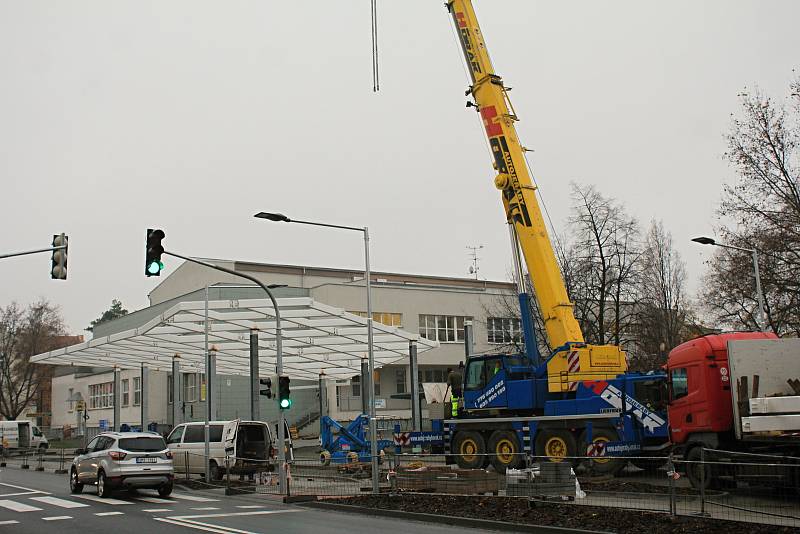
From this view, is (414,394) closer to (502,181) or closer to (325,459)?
(325,459)

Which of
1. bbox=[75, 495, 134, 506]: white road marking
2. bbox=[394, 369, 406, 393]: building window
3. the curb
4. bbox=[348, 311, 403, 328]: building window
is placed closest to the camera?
the curb

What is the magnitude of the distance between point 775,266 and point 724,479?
75.7ft

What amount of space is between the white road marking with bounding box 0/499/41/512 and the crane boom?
13348 mm

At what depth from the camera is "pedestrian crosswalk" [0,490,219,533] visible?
1731 centimetres

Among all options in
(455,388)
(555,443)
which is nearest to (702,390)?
(555,443)

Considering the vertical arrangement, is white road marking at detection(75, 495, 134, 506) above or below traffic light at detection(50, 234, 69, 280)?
below

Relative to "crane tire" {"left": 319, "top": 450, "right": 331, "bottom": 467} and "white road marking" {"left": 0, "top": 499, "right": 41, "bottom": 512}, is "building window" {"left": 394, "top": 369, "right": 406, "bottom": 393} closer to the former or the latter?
"crane tire" {"left": 319, "top": 450, "right": 331, "bottom": 467}

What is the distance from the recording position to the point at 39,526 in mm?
15320

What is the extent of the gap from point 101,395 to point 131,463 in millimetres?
52487

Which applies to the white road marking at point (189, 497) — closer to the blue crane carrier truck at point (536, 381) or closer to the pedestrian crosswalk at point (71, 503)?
the pedestrian crosswalk at point (71, 503)

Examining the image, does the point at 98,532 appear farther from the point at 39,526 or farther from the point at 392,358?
the point at 392,358

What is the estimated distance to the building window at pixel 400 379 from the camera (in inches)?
2331

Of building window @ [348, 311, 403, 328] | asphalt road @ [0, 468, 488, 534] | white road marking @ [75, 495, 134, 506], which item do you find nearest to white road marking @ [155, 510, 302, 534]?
asphalt road @ [0, 468, 488, 534]

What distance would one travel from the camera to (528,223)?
23656mm
